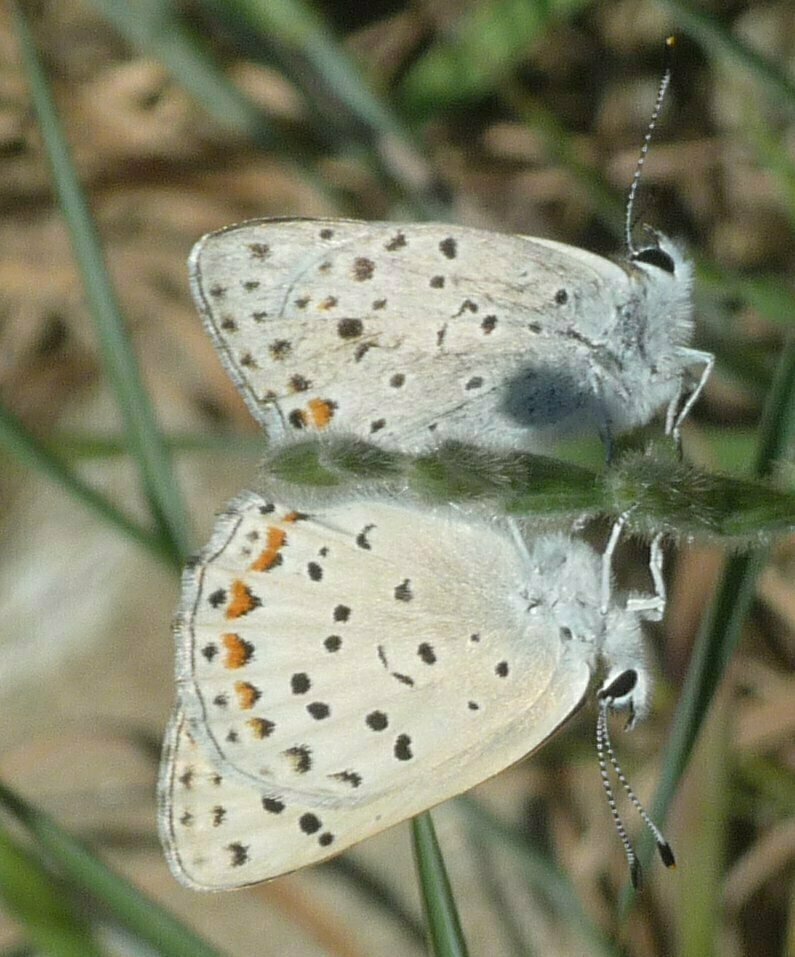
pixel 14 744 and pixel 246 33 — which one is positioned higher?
pixel 246 33

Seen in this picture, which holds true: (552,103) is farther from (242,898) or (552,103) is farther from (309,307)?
(242,898)

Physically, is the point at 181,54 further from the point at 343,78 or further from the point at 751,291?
the point at 751,291

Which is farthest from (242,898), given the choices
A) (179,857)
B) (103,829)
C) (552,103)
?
(552,103)

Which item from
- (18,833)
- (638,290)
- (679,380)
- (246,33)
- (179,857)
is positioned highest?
(246,33)

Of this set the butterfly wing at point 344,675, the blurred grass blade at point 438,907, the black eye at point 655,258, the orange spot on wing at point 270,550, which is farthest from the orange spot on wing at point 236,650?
the black eye at point 655,258

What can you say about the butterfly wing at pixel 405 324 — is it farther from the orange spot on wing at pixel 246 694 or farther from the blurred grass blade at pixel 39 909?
the blurred grass blade at pixel 39 909

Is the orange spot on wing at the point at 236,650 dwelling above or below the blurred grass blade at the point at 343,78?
below

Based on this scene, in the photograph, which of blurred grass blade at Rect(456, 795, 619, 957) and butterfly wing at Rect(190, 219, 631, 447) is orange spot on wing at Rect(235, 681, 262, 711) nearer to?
butterfly wing at Rect(190, 219, 631, 447)
